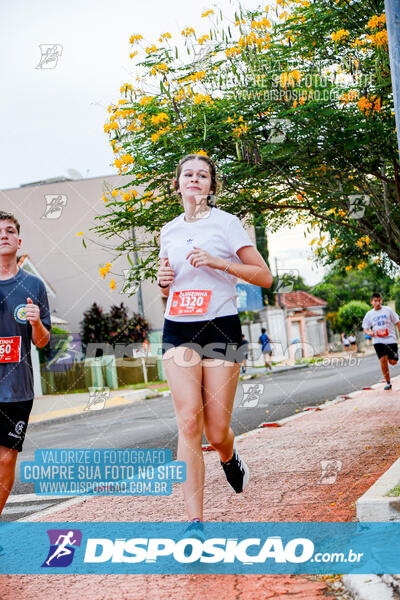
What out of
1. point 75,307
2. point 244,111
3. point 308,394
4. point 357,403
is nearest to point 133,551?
point 244,111

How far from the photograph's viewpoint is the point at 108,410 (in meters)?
18.8

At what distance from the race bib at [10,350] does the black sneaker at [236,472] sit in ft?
4.46

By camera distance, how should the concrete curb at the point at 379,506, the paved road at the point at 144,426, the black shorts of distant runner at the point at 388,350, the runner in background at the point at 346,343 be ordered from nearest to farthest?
the concrete curb at the point at 379,506
the paved road at the point at 144,426
the black shorts of distant runner at the point at 388,350
the runner in background at the point at 346,343

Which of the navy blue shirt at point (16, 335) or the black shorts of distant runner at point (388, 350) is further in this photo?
the black shorts of distant runner at point (388, 350)

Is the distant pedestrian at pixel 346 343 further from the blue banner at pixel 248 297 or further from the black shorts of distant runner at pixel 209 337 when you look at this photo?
the black shorts of distant runner at pixel 209 337

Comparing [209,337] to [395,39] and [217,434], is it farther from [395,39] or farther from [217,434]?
[395,39]

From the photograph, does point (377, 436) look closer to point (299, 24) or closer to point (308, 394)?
point (299, 24)

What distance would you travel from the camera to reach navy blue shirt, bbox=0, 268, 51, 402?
4.09 metres

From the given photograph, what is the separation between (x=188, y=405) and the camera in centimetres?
382

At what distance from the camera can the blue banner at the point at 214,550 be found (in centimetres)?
335

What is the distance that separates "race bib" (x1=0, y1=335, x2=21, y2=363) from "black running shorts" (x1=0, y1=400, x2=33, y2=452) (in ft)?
0.80

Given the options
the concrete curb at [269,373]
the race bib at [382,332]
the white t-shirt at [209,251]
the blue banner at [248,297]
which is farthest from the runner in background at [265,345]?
the white t-shirt at [209,251]

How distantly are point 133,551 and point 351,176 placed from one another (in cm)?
593

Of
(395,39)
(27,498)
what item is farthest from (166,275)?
(27,498)
